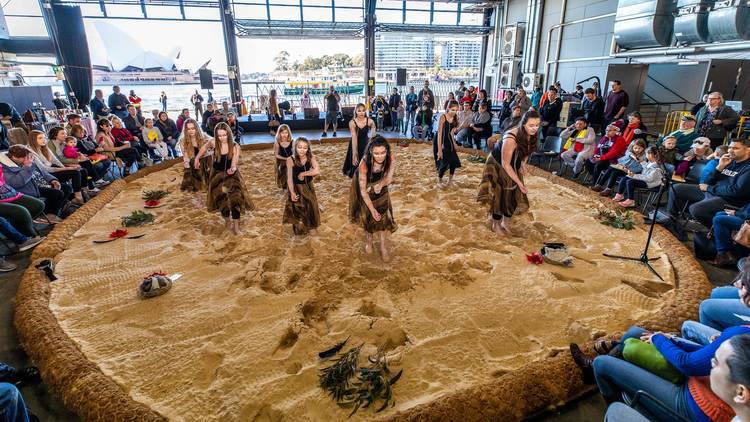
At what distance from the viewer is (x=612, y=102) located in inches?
308

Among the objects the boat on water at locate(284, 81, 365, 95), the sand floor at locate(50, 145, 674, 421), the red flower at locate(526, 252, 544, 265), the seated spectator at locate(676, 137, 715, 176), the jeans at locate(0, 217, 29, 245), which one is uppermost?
the boat on water at locate(284, 81, 365, 95)

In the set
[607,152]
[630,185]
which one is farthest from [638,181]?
[607,152]

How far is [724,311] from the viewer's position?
7.66 feet

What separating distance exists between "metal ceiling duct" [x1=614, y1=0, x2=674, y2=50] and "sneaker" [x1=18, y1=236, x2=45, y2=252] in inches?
477

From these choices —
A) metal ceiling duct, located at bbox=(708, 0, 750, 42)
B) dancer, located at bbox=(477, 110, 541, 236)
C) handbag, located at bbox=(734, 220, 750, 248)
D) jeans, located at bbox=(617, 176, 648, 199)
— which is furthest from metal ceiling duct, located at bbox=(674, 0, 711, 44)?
dancer, located at bbox=(477, 110, 541, 236)

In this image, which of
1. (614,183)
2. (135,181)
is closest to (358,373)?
(614,183)

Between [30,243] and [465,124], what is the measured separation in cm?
810

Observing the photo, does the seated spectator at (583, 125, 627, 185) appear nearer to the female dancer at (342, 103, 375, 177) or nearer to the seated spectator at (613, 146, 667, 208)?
the seated spectator at (613, 146, 667, 208)

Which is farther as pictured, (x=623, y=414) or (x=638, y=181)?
(x=638, y=181)

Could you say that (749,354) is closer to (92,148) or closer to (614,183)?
(614,183)

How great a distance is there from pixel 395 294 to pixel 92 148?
6697 mm

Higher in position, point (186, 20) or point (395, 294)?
point (186, 20)

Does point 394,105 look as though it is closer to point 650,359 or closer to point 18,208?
point 18,208

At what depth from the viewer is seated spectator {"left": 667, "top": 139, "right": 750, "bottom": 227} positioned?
3801 millimetres
